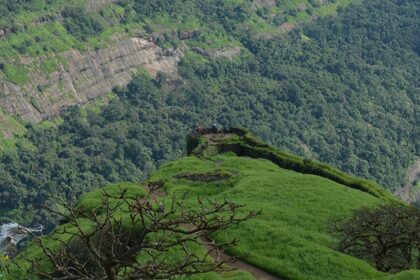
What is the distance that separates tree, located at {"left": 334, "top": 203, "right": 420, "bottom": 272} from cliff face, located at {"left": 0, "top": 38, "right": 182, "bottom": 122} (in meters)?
131

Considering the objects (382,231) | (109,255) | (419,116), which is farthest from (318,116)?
(109,255)

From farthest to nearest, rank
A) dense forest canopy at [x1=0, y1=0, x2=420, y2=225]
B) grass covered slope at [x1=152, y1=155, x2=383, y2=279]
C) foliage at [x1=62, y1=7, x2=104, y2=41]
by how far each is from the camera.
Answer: foliage at [x1=62, y1=7, x2=104, y2=41], dense forest canopy at [x1=0, y1=0, x2=420, y2=225], grass covered slope at [x1=152, y1=155, x2=383, y2=279]

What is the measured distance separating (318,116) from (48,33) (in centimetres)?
6067

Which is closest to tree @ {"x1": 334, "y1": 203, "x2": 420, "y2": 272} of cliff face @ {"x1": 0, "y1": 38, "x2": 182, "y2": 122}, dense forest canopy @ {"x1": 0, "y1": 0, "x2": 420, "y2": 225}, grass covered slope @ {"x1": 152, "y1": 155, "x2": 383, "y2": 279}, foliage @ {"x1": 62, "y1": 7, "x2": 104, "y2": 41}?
grass covered slope @ {"x1": 152, "y1": 155, "x2": 383, "y2": 279}

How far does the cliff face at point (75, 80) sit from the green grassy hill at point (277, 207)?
108532 millimetres

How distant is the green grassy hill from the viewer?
105ft

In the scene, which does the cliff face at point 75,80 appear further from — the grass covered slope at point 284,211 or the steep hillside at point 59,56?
the grass covered slope at point 284,211

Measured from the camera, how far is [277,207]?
4022cm

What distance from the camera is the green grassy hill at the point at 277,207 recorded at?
32.1 m

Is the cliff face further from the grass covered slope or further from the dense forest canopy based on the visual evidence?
the grass covered slope

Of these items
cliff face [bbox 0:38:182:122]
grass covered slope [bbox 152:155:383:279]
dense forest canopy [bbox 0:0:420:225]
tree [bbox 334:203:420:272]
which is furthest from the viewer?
cliff face [bbox 0:38:182:122]

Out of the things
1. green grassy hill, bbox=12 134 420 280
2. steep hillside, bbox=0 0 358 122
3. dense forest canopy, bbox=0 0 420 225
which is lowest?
dense forest canopy, bbox=0 0 420 225

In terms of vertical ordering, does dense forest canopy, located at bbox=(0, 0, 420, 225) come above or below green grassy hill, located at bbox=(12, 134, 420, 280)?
below

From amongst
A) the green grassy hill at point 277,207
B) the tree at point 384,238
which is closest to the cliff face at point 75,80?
the green grassy hill at point 277,207
